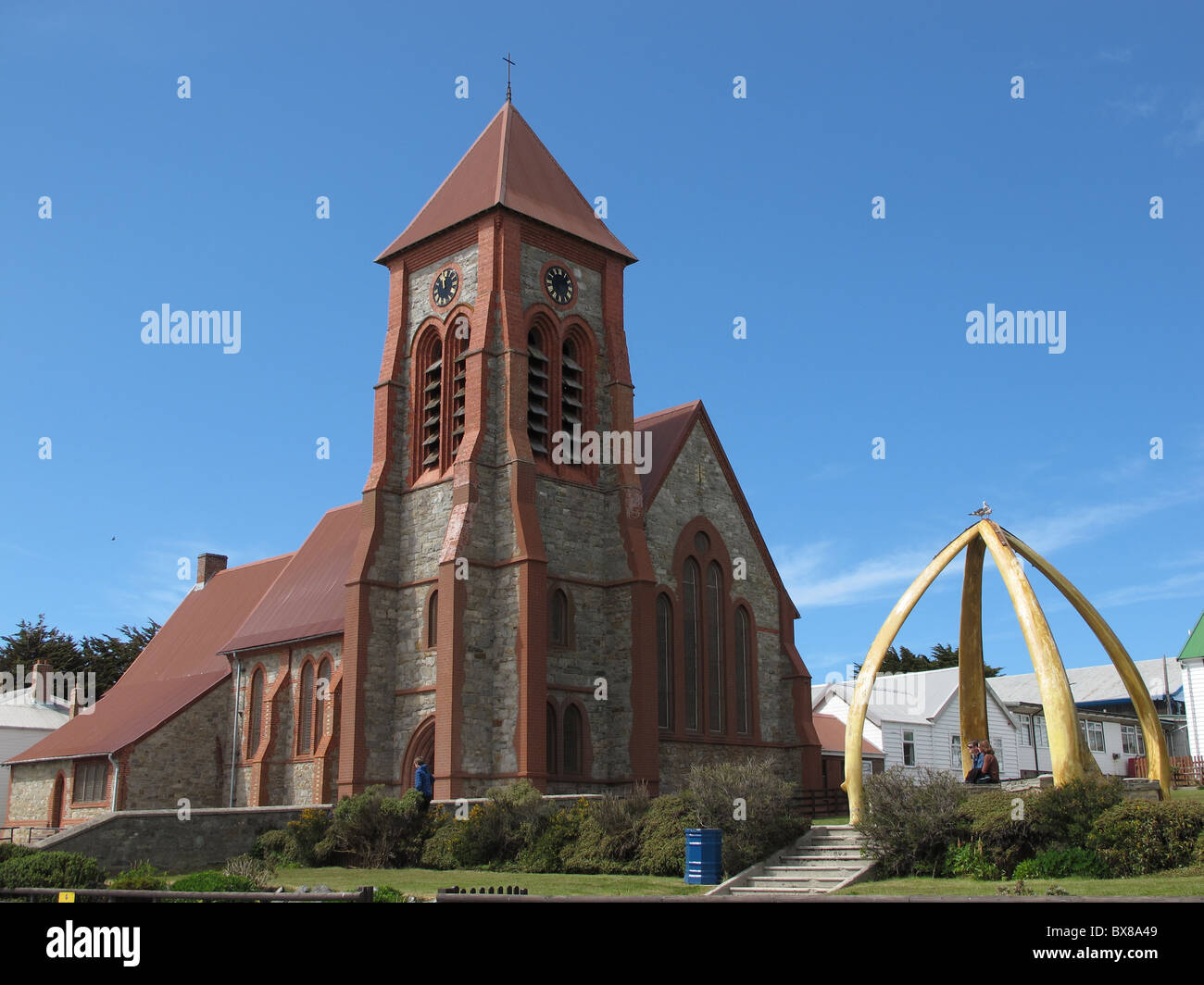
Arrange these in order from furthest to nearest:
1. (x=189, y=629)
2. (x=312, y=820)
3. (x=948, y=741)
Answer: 1. (x=948, y=741)
2. (x=189, y=629)
3. (x=312, y=820)

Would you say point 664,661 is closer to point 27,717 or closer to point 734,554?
point 734,554

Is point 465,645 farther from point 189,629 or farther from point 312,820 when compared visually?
point 189,629

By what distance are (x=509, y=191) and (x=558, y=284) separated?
10.5 feet

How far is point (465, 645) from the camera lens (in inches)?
1323

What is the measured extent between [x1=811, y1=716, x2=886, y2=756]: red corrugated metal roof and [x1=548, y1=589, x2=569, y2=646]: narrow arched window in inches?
761

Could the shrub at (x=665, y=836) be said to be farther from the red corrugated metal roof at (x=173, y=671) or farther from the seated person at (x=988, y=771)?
the red corrugated metal roof at (x=173, y=671)

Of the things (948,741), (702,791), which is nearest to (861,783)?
(702,791)

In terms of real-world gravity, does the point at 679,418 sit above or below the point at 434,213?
below

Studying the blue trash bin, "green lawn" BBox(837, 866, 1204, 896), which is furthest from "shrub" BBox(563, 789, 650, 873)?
"green lawn" BBox(837, 866, 1204, 896)

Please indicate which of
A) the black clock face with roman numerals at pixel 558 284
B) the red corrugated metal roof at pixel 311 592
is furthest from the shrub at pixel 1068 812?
the red corrugated metal roof at pixel 311 592

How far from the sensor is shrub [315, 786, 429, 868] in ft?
96.0

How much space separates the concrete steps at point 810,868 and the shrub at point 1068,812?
10.3 ft

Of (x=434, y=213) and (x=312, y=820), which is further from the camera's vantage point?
(x=434, y=213)
